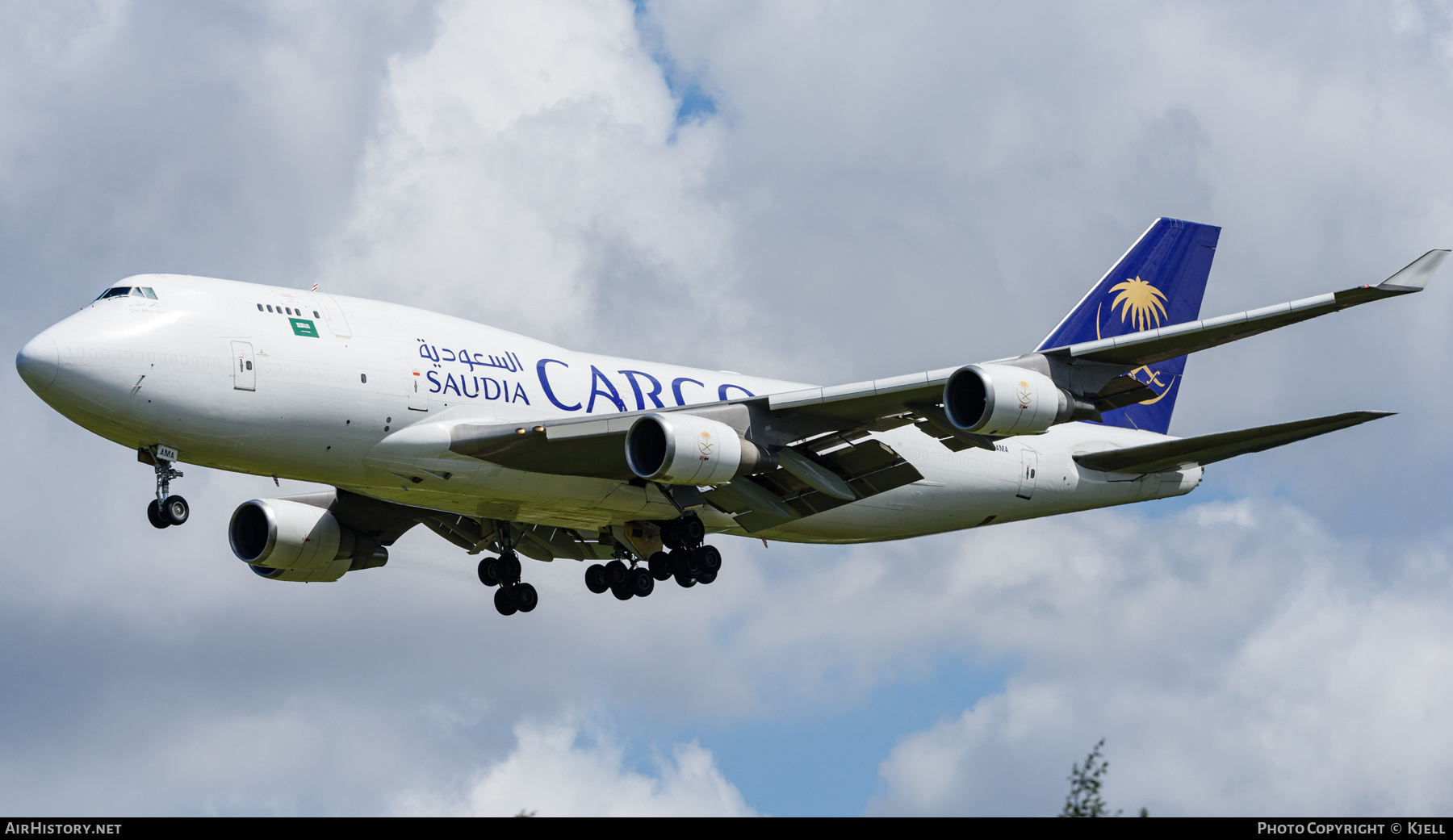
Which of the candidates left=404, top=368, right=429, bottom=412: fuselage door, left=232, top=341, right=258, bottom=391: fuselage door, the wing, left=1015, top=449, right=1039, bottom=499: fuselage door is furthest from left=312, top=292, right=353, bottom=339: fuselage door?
left=1015, top=449, right=1039, bottom=499: fuselage door

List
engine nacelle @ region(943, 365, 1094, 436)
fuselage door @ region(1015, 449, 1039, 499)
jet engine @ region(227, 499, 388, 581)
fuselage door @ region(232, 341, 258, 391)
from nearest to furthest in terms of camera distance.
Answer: fuselage door @ region(232, 341, 258, 391), engine nacelle @ region(943, 365, 1094, 436), jet engine @ region(227, 499, 388, 581), fuselage door @ region(1015, 449, 1039, 499)

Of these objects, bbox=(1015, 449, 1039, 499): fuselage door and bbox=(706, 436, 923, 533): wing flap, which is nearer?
bbox=(706, 436, 923, 533): wing flap

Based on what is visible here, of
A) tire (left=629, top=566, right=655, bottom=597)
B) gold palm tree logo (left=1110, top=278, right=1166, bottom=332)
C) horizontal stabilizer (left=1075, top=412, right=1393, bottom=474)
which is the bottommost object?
tire (left=629, top=566, right=655, bottom=597)

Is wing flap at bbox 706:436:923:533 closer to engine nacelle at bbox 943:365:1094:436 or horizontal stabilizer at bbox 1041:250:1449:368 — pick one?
engine nacelle at bbox 943:365:1094:436

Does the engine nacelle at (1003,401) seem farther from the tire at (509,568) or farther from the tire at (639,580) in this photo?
the tire at (509,568)

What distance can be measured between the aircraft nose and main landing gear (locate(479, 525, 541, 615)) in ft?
44.7

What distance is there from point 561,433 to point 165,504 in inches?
292

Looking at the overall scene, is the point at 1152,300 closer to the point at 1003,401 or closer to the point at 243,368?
the point at 1003,401

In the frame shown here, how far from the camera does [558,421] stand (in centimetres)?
3144

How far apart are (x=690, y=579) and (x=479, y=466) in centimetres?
610

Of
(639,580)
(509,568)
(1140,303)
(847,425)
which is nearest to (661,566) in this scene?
(639,580)

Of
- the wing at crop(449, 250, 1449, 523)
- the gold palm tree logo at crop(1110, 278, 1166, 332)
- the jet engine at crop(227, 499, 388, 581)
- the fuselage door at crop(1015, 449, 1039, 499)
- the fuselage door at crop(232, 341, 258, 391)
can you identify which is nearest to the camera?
the fuselage door at crop(232, 341, 258, 391)

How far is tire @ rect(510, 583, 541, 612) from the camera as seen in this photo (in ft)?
127
